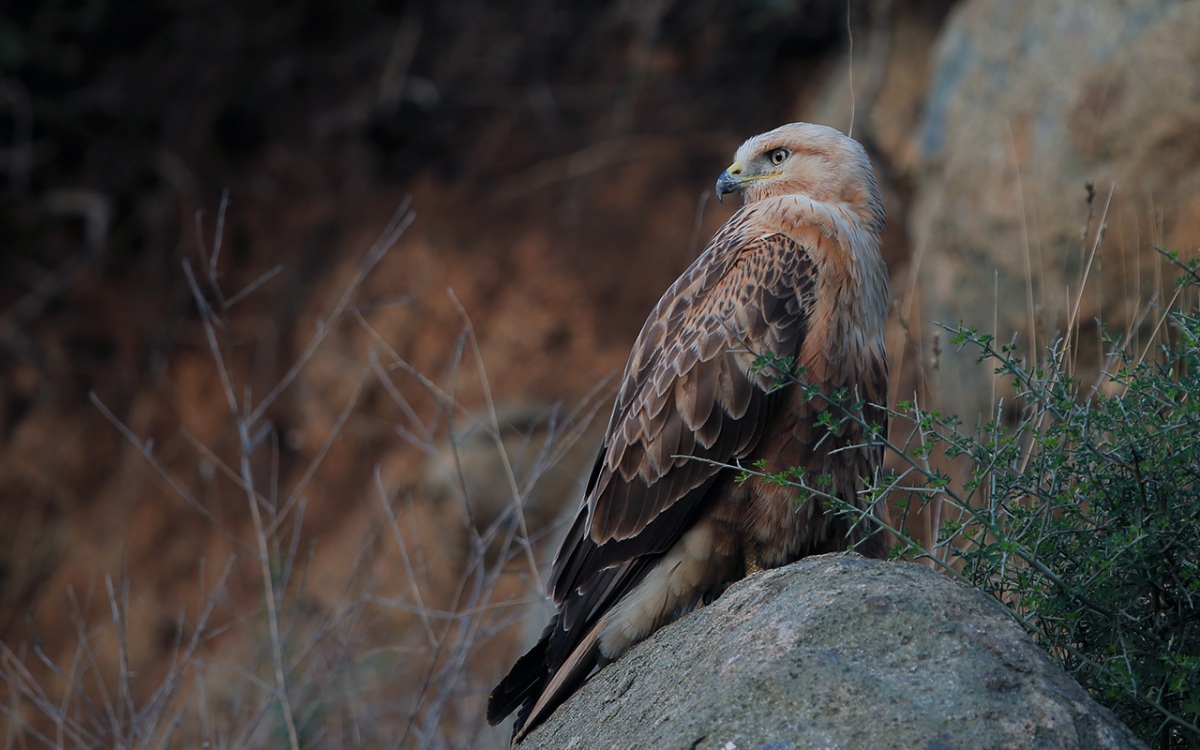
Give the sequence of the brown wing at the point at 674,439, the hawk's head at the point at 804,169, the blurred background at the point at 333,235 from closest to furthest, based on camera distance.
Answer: the brown wing at the point at 674,439
the hawk's head at the point at 804,169
the blurred background at the point at 333,235

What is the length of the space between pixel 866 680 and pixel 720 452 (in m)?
1.29

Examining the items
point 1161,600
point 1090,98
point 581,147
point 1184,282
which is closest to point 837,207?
point 1184,282

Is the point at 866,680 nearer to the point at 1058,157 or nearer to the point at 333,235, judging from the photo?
the point at 1058,157

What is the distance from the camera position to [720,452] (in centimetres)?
370

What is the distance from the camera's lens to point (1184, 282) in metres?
2.91

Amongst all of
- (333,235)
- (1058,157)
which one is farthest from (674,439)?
(333,235)

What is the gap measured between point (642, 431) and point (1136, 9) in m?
4.30

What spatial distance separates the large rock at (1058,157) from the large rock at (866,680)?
310 cm

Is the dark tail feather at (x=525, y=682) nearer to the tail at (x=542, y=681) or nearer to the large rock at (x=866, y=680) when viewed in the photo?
the tail at (x=542, y=681)

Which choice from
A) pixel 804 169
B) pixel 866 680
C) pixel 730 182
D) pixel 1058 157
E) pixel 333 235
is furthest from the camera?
pixel 333 235

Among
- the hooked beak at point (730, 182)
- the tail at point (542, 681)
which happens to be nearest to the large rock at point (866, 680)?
Result: the tail at point (542, 681)

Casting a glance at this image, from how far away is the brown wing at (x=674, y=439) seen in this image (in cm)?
366

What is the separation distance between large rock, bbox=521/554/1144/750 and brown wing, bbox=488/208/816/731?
2.48 feet

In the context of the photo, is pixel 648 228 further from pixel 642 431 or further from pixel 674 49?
pixel 642 431
